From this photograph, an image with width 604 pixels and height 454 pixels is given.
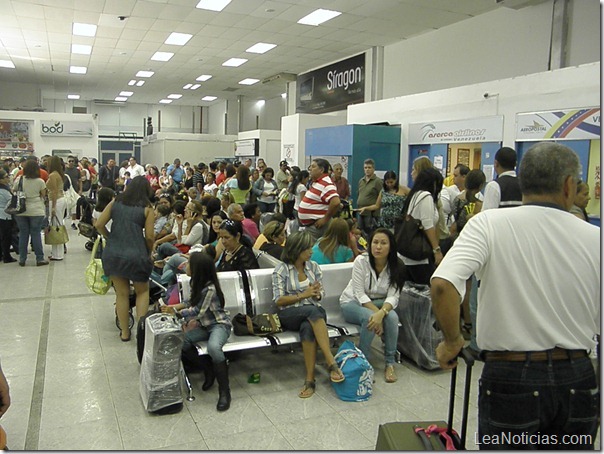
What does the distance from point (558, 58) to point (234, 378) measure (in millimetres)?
7055

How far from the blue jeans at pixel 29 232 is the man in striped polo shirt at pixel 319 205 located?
4.38 meters

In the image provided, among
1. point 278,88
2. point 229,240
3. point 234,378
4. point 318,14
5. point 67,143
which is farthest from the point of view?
point 278,88

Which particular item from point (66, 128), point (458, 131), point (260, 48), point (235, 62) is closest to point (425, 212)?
point (458, 131)

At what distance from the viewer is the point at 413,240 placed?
14.6 feet

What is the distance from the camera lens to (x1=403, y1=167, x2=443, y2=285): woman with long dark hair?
14.5 ft

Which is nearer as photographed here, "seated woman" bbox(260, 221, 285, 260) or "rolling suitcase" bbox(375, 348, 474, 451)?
"rolling suitcase" bbox(375, 348, 474, 451)

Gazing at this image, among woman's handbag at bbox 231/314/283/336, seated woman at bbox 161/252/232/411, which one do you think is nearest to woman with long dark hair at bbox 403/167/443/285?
woman's handbag at bbox 231/314/283/336

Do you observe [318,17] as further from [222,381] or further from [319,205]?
[222,381]

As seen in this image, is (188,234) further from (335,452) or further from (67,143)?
(67,143)

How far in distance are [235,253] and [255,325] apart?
2.41ft

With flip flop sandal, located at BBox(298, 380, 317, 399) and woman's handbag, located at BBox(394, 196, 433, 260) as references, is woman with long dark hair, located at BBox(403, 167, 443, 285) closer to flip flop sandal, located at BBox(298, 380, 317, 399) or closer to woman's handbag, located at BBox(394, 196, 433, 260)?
woman's handbag, located at BBox(394, 196, 433, 260)

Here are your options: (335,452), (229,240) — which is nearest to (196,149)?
(229,240)

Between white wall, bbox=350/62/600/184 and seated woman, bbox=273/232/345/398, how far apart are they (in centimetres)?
419

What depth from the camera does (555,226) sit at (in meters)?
1.78
